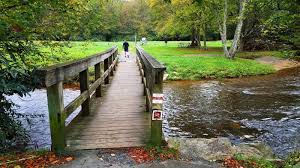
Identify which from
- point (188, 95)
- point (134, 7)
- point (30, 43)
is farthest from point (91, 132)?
point (134, 7)

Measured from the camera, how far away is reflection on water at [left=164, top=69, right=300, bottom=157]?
800 cm

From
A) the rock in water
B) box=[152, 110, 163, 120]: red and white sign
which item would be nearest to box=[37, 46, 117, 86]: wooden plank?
box=[152, 110, 163, 120]: red and white sign

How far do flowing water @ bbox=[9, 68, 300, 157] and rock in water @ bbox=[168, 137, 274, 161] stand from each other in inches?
72.6

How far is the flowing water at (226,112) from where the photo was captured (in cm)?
775

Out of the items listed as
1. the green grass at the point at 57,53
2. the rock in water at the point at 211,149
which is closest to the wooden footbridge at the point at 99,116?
the rock in water at the point at 211,149

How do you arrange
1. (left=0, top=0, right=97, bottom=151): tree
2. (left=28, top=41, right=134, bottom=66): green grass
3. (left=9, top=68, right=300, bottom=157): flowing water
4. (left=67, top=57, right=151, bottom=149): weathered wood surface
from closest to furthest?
1. (left=0, top=0, right=97, bottom=151): tree
2. (left=67, top=57, right=151, bottom=149): weathered wood surface
3. (left=28, top=41, right=134, bottom=66): green grass
4. (left=9, top=68, right=300, bottom=157): flowing water

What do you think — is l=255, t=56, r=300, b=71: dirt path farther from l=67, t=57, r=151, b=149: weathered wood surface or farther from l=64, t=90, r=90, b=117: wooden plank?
l=64, t=90, r=90, b=117: wooden plank

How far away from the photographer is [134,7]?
236 feet

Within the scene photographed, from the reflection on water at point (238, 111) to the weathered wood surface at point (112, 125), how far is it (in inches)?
52.5

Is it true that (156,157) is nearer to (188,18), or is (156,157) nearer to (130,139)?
(130,139)

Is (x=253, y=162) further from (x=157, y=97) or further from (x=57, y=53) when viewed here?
(x=57, y=53)

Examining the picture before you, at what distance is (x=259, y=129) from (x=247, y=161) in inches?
166

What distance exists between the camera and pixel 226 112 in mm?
10445

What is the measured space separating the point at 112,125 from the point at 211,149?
203 centimetres
